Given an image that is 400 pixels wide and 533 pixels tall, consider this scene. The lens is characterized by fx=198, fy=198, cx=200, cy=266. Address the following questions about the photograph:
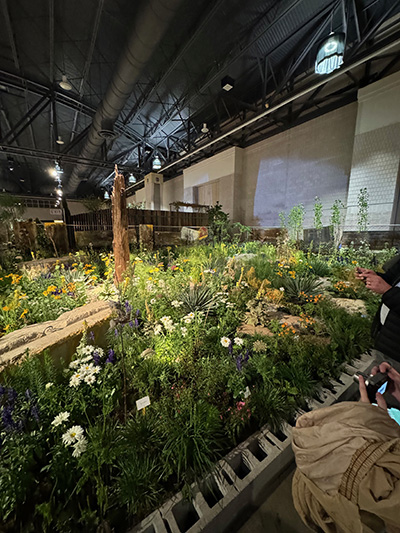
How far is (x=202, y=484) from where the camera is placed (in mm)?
1085

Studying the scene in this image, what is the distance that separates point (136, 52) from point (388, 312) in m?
6.40

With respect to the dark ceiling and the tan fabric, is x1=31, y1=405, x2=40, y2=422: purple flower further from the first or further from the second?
the dark ceiling

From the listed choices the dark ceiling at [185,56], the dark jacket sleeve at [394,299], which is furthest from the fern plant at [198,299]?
the dark ceiling at [185,56]

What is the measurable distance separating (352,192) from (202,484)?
28.6ft

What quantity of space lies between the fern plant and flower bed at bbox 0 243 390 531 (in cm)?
5

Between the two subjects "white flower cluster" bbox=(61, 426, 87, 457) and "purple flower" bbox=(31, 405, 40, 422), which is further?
"purple flower" bbox=(31, 405, 40, 422)

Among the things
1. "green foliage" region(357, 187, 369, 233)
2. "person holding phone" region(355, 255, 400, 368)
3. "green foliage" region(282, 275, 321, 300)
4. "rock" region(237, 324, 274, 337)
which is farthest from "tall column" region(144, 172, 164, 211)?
"person holding phone" region(355, 255, 400, 368)

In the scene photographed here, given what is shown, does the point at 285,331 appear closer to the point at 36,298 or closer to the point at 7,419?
the point at 7,419

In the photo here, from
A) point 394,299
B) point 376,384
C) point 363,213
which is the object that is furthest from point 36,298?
point 363,213

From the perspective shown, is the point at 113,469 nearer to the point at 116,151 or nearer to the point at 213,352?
the point at 213,352

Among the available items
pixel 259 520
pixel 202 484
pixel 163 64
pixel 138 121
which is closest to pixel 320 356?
pixel 259 520

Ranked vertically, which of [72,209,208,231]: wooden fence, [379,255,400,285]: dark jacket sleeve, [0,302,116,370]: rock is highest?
[72,209,208,231]: wooden fence

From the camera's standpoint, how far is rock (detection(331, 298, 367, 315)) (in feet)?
10.3

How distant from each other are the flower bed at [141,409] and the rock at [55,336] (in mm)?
115
